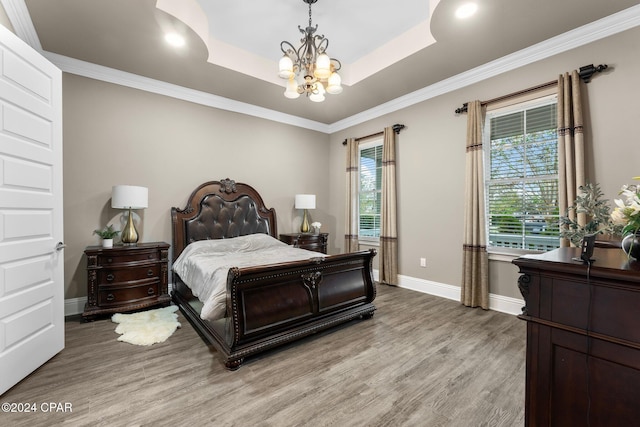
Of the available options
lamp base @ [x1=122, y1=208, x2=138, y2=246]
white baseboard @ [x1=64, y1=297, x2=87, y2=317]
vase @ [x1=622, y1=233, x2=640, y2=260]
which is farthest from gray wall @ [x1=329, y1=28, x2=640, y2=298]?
white baseboard @ [x1=64, y1=297, x2=87, y2=317]

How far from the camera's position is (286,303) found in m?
2.50

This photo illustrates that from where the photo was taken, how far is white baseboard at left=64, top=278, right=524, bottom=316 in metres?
3.32

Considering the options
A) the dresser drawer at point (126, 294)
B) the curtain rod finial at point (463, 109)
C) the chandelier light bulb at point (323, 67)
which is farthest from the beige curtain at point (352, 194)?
the dresser drawer at point (126, 294)

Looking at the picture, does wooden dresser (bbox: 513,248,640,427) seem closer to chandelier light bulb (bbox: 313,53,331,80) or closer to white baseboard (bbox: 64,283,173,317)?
chandelier light bulb (bbox: 313,53,331,80)

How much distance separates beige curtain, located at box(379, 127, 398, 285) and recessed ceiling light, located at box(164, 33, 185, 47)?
3064mm

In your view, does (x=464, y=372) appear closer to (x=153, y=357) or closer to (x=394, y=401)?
(x=394, y=401)

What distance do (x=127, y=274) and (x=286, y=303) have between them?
2085 millimetres

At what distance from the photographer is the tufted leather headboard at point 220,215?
4.00 metres

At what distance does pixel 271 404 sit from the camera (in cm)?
179

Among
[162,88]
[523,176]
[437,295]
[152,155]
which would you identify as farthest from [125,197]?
[523,176]

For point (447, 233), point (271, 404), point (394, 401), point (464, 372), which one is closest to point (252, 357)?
point (271, 404)

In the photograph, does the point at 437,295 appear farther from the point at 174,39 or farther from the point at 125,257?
the point at 174,39

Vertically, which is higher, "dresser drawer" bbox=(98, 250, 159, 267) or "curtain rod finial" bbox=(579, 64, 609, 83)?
"curtain rod finial" bbox=(579, 64, 609, 83)

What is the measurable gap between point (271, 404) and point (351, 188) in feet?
12.9
